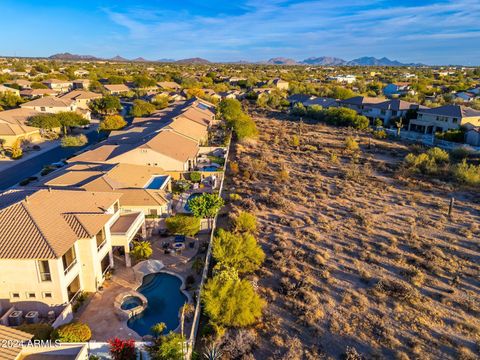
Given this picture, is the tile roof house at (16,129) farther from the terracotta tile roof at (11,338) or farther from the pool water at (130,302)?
the terracotta tile roof at (11,338)

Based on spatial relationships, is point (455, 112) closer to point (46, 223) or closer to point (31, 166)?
point (46, 223)

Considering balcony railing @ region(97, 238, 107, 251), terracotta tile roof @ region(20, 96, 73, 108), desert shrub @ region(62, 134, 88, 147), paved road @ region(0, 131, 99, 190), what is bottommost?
paved road @ region(0, 131, 99, 190)

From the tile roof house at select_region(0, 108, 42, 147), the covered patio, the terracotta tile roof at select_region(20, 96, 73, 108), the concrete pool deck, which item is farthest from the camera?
the terracotta tile roof at select_region(20, 96, 73, 108)

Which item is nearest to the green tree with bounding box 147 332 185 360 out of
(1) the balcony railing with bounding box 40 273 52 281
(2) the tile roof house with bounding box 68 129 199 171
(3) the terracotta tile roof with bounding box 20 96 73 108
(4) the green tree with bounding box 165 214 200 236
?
(1) the balcony railing with bounding box 40 273 52 281

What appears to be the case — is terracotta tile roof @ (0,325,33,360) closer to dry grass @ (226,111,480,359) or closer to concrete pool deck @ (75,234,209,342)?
concrete pool deck @ (75,234,209,342)

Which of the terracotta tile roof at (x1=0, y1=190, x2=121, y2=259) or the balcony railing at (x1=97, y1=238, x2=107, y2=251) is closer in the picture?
the terracotta tile roof at (x1=0, y1=190, x2=121, y2=259)
